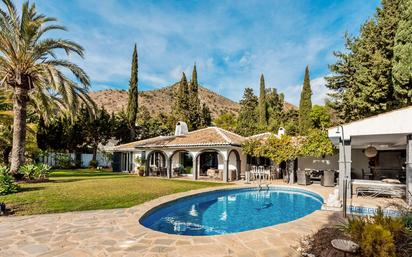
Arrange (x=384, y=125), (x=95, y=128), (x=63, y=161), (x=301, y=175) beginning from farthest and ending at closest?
(x=95, y=128)
(x=63, y=161)
(x=301, y=175)
(x=384, y=125)

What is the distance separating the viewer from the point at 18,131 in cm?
1504

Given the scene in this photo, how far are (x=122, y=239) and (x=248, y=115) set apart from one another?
35.9 meters

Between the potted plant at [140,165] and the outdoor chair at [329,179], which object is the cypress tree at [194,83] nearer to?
the potted plant at [140,165]

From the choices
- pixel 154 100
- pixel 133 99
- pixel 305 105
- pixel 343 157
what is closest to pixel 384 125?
pixel 343 157

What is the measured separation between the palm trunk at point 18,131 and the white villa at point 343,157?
11.1m

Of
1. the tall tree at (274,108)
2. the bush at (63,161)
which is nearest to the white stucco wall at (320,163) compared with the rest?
the tall tree at (274,108)

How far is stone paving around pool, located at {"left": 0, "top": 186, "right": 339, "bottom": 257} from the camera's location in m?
5.40

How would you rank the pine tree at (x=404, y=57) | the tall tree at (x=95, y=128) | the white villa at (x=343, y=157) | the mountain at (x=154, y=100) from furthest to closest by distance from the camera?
the mountain at (x=154, y=100), the tall tree at (x=95, y=128), the pine tree at (x=404, y=57), the white villa at (x=343, y=157)

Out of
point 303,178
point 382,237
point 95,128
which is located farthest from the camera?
point 95,128

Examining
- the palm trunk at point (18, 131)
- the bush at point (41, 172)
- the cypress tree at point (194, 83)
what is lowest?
the bush at point (41, 172)

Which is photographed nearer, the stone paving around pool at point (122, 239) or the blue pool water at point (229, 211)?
the stone paving around pool at point (122, 239)

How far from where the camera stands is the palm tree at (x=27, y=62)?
14.4 metres

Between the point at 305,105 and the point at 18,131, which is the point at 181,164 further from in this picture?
the point at 305,105

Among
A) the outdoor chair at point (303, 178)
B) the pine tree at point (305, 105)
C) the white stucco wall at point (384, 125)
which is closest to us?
the white stucco wall at point (384, 125)
